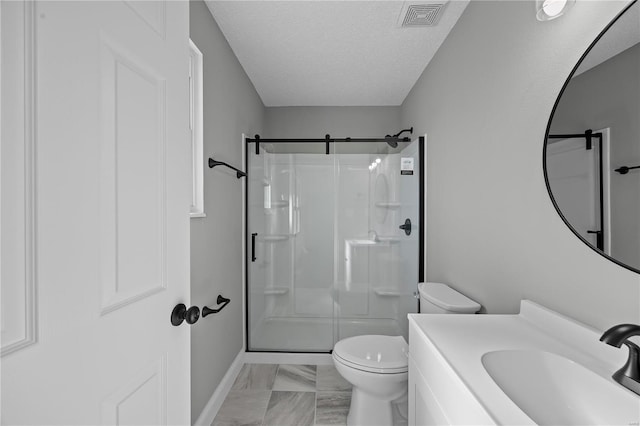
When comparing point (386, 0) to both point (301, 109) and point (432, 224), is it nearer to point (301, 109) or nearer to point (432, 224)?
point (432, 224)

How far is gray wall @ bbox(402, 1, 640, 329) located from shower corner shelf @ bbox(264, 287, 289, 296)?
4.27 ft

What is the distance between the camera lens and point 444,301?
1.76 metres

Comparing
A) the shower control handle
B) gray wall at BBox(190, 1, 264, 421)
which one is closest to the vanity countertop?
gray wall at BBox(190, 1, 264, 421)

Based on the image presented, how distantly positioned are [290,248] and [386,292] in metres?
0.91

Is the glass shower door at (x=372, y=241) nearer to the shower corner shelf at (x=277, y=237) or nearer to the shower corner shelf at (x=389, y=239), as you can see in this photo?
the shower corner shelf at (x=389, y=239)

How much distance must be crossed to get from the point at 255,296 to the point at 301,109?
6.84 feet

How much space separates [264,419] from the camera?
194 centimetres

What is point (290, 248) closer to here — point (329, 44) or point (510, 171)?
point (329, 44)

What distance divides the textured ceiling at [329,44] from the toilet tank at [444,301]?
5.36ft

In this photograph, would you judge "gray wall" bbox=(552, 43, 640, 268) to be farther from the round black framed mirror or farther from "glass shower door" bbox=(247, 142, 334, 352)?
"glass shower door" bbox=(247, 142, 334, 352)

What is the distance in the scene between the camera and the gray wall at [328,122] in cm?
362

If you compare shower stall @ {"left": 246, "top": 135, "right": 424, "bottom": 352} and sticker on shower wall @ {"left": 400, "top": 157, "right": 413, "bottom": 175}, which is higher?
sticker on shower wall @ {"left": 400, "top": 157, "right": 413, "bottom": 175}

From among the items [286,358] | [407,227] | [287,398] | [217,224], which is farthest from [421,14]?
[286,358]

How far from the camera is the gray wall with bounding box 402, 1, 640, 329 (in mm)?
1022
